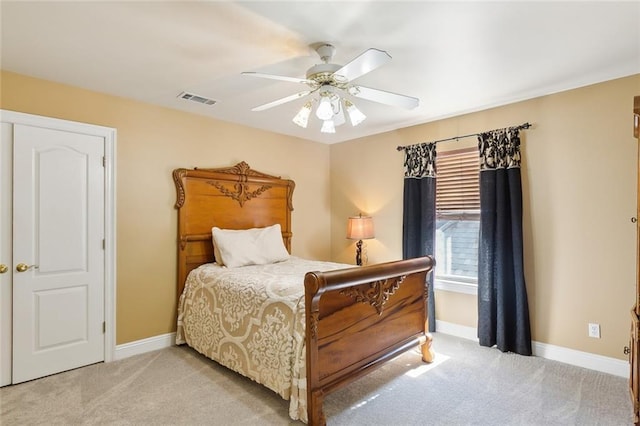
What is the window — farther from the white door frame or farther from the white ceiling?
the white door frame

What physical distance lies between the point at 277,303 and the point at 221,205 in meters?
1.90

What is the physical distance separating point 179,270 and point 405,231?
2585mm

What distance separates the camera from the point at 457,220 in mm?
3889

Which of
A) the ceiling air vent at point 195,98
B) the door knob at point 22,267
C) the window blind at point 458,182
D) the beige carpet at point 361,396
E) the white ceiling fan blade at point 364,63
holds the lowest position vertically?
the beige carpet at point 361,396

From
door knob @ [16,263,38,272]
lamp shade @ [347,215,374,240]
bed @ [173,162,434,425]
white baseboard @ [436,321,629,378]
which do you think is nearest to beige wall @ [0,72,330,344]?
bed @ [173,162,434,425]

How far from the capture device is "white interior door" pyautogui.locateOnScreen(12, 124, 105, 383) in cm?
274

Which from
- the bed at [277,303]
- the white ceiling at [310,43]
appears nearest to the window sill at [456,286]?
the bed at [277,303]

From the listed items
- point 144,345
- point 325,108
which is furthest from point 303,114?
point 144,345

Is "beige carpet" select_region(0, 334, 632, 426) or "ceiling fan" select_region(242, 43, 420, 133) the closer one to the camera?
"ceiling fan" select_region(242, 43, 420, 133)

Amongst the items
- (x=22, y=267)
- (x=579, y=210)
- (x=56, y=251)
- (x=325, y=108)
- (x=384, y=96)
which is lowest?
(x=22, y=267)

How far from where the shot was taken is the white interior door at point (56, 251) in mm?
2738

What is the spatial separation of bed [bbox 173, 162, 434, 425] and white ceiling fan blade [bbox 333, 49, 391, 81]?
4.03ft

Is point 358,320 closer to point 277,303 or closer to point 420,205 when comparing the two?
point 277,303

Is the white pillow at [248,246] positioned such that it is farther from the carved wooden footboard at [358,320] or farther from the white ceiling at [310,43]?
the carved wooden footboard at [358,320]
